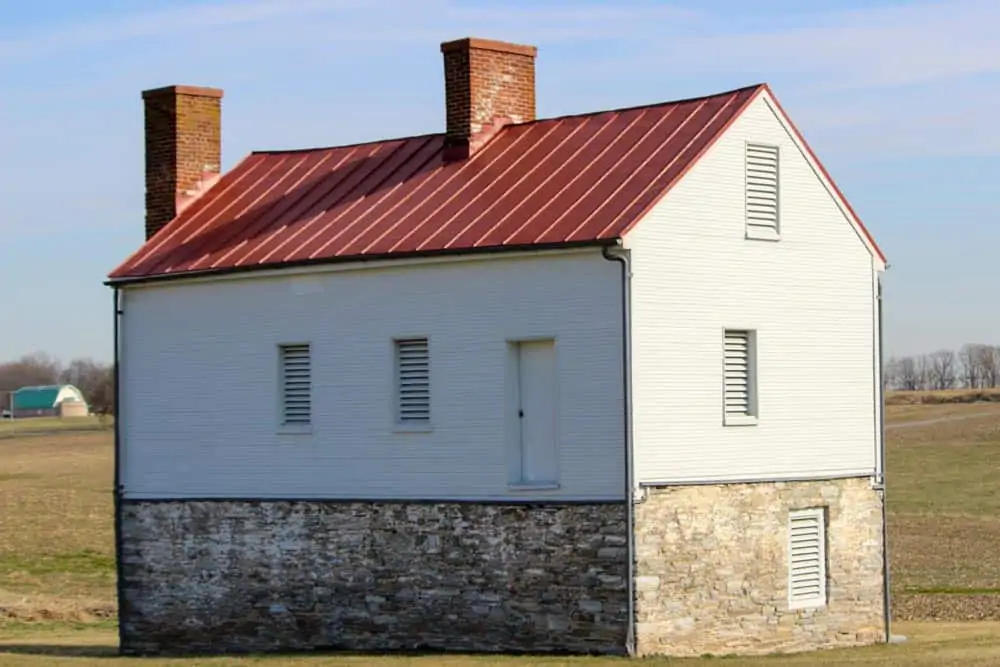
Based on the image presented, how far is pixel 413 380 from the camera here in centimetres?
3167

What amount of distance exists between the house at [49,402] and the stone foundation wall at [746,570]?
157041 millimetres

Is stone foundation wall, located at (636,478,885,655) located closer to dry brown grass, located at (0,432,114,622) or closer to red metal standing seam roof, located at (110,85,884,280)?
red metal standing seam roof, located at (110,85,884,280)

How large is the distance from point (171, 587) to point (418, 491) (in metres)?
5.77

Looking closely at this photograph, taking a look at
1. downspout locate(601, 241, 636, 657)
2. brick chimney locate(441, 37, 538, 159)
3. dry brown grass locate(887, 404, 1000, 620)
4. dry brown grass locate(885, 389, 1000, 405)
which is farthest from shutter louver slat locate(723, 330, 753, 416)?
dry brown grass locate(885, 389, 1000, 405)

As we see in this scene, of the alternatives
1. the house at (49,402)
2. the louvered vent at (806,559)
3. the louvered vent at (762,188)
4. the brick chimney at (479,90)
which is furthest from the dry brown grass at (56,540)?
the house at (49,402)

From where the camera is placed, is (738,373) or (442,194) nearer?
(738,373)

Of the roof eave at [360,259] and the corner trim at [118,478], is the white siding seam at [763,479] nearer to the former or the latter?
the roof eave at [360,259]

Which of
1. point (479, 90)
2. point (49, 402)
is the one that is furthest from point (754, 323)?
point (49, 402)

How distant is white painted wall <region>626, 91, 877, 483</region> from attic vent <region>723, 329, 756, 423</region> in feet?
0.57

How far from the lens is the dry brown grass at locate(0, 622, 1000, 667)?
2861cm

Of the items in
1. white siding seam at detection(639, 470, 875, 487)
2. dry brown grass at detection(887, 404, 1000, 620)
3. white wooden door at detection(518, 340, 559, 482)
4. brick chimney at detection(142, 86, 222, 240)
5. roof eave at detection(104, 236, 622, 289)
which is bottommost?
dry brown grass at detection(887, 404, 1000, 620)

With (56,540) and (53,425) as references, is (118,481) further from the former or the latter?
(53,425)

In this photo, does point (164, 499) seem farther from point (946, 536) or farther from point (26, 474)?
point (26, 474)

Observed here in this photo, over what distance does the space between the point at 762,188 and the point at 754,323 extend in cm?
213
